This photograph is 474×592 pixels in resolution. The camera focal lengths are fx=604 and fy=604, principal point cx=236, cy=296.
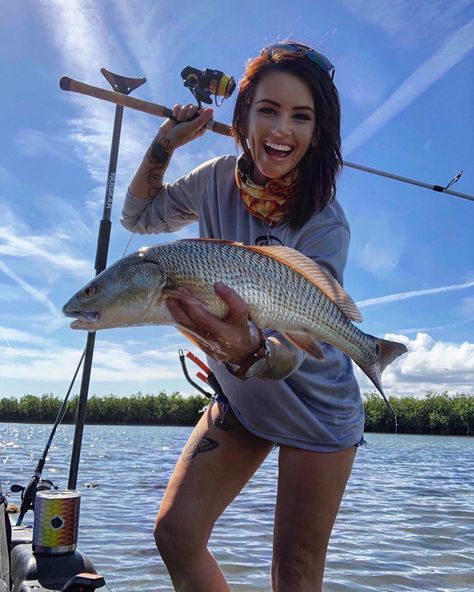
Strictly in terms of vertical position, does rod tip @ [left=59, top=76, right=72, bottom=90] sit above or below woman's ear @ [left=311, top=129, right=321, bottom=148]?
Result: above

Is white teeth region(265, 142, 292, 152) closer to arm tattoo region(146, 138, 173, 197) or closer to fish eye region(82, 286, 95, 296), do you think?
arm tattoo region(146, 138, 173, 197)

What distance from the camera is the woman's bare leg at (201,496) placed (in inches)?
109

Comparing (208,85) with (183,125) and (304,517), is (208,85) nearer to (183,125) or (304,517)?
(183,125)

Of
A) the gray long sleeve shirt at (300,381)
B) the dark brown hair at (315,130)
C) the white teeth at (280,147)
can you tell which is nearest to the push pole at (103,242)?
the gray long sleeve shirt at (300,381)

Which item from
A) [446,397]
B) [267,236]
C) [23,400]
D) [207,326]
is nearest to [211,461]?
[207,326]

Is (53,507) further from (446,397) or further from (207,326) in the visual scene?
(446,397)

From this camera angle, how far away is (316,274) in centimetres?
268

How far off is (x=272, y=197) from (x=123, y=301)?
95 centimetres

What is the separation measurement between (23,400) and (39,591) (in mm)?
91652

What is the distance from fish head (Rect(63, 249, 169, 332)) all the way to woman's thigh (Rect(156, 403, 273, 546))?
0.80 metres

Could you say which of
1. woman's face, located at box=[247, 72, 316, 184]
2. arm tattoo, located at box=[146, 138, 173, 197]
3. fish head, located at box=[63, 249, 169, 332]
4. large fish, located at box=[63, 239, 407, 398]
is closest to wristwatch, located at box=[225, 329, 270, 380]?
large fish, located at box=[63, 239, 407, 398]

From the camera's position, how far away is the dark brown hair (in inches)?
115

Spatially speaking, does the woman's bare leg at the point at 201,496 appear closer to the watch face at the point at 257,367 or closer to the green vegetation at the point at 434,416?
the watch face at the point at 257,367

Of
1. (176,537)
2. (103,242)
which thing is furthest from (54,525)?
(103,242)
